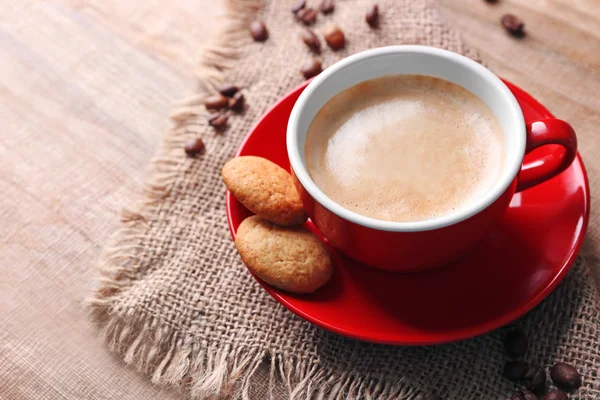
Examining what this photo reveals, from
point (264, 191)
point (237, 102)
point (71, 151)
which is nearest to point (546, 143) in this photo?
point (264, 191)

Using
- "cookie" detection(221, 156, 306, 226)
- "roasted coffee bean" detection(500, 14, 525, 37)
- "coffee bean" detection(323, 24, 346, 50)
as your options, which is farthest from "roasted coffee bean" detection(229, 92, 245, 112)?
"roasted coffee bean" detection(500, 14, 525, 37)

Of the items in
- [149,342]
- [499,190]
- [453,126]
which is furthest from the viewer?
[149,342]

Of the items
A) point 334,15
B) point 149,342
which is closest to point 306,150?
point 149,342

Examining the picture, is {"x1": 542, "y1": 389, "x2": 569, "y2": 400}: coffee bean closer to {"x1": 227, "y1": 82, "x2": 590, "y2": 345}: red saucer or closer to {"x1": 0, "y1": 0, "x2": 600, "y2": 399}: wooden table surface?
{"x1": 227, "y1": 82, "x2": 590, "y2": 345}: red saucer

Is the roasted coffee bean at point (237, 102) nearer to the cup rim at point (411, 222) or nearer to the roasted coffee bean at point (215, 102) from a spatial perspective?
the roasted coffee bean at point (215, 102)

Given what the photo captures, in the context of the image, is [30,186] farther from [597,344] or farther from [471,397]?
[597,344]

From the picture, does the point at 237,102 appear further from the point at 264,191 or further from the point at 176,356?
the point at 176,356
